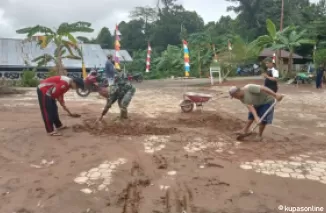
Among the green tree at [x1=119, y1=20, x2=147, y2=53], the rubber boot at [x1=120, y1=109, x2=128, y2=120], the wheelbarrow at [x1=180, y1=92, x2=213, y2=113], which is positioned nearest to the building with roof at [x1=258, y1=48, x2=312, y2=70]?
the green tree at [x1=119, y1=20, x2=147, y2=53]

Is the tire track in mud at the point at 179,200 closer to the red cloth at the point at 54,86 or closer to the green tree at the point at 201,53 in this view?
the red cloth at the point at 54,86

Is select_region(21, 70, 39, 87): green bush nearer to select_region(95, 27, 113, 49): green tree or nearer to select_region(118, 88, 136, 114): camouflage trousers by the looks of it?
select_region(118, 88, 136, 114): camouflage trousers

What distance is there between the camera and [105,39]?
41.3 metres

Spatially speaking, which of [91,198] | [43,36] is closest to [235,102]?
[91,198]

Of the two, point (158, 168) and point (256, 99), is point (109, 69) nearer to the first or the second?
point (256, 99)

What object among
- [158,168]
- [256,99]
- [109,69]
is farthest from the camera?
[109,69]

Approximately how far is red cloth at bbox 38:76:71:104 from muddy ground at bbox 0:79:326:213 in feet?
2.48

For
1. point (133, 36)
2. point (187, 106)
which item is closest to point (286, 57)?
point (133, 36)

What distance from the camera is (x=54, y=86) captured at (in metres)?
5.66

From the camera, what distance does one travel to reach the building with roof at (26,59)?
2261cm

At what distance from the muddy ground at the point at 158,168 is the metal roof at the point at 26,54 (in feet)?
58.4

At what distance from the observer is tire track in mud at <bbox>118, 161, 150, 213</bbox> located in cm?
314

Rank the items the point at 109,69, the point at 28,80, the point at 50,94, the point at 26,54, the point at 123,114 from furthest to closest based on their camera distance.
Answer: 1. the point at 26,54
2. the point at 28,80
3. the point at 109,69
4. the point at 123,114
5. the point at 50,94

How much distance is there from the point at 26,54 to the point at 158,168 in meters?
21.6
